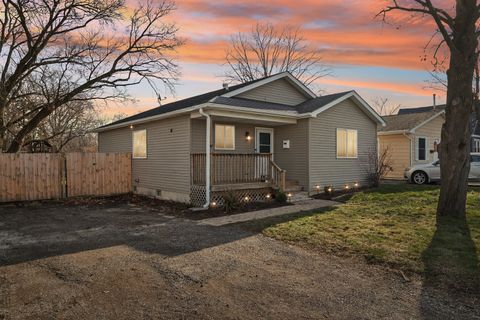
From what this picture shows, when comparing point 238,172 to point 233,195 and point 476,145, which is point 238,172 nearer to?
point 233,195

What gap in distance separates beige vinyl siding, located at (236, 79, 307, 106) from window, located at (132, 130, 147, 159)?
4.32 m

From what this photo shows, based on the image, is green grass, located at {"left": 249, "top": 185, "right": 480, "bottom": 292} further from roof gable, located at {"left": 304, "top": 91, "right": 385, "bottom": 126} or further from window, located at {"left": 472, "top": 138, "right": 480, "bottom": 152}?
window, located at {"left": 472, "top": 138, "right": 480, "bottom": 152}

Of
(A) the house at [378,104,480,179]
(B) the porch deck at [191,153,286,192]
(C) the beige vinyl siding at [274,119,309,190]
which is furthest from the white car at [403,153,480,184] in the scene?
(B) the porch deck at [191,153,286,192]

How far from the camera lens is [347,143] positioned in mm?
14664

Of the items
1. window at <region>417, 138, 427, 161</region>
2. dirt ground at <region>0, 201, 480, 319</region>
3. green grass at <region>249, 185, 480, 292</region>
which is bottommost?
dirt ground at <region>0, 201, 480, 319</region>

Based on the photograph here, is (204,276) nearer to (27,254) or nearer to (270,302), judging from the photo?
(270,302)

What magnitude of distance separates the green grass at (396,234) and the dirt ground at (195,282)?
529mm

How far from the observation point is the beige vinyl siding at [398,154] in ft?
64.8

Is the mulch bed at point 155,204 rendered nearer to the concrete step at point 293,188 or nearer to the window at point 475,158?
the concrete step at point 293,188

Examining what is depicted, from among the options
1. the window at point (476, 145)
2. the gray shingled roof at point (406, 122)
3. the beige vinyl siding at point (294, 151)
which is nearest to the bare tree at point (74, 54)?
the beige vinyl siding at point (294, 151)

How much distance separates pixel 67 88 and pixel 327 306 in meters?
18.8

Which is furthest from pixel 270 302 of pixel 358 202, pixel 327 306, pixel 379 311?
pixel 358 202

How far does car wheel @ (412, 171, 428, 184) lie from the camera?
16.5m

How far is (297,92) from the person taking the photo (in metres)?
15.5
